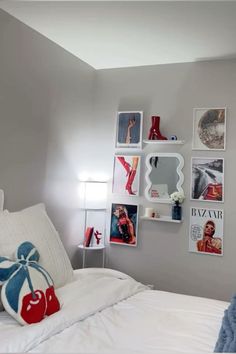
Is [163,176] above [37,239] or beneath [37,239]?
above

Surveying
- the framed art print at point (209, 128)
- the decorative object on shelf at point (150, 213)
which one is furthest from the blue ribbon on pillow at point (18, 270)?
the framed art print at point (209, 128)

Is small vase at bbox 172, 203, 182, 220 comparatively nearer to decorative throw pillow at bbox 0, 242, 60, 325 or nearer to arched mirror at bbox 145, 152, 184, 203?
arched mirror at bbox 145, 152, 184, 203

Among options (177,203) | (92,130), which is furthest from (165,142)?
(92,130)

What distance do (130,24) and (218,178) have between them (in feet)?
4.76

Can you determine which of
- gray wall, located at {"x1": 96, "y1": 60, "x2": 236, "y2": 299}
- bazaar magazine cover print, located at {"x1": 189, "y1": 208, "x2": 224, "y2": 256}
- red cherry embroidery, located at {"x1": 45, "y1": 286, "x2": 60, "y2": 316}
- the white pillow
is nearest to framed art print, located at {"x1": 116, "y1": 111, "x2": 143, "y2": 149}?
gray wall, located at {"x1": 96, "y1": 60, "x2": 236, "y2": 299}

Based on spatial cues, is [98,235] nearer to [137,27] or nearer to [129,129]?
[129,129]

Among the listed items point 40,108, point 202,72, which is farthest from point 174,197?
point 40,108

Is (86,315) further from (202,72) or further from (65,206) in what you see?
(202,72)

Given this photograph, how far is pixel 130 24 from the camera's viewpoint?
7.51 ft

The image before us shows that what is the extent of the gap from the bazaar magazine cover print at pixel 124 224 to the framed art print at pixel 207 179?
23.8 inches

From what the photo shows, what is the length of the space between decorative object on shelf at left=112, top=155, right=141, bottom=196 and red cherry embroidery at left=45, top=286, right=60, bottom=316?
1.69 metres

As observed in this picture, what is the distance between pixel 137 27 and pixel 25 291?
1904 mm

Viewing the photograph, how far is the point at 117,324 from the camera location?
145cm

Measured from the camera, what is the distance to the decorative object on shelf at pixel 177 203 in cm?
287
